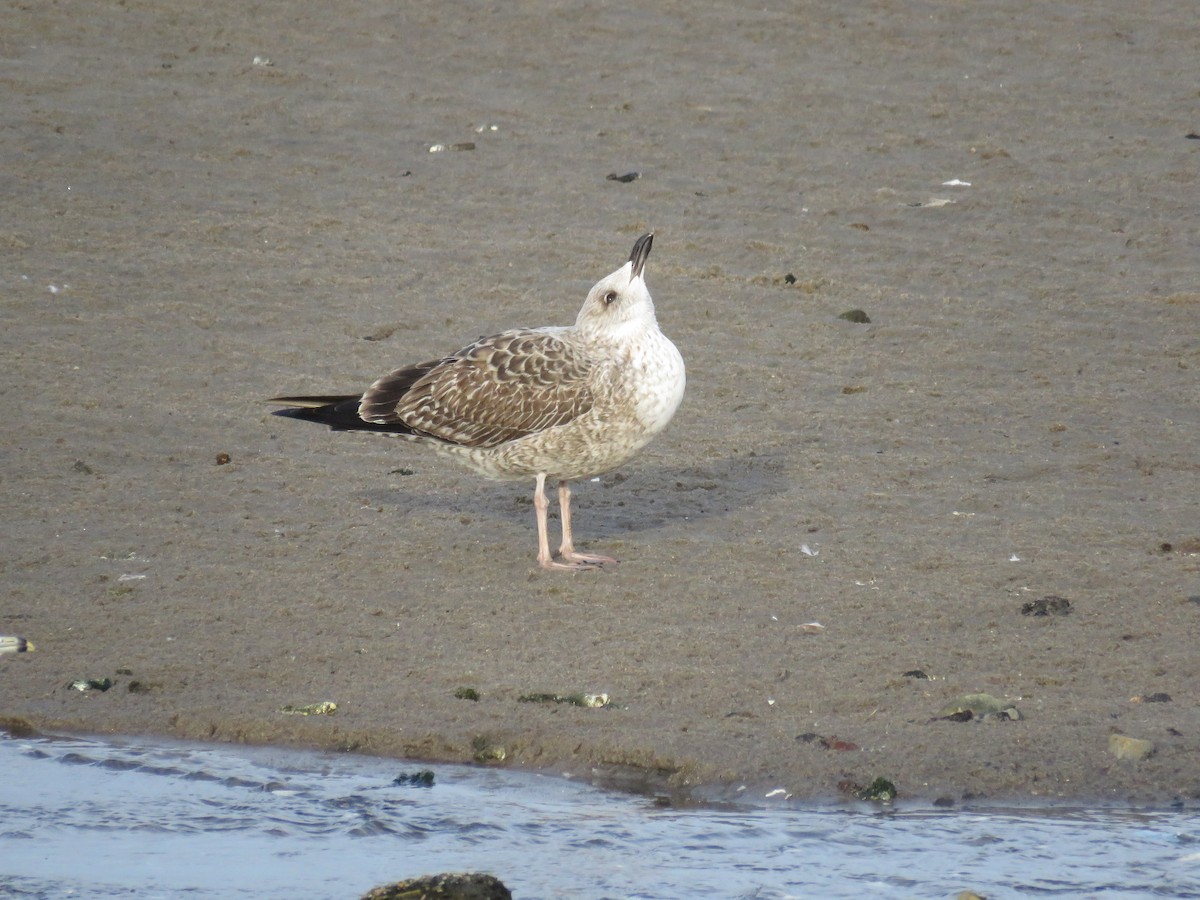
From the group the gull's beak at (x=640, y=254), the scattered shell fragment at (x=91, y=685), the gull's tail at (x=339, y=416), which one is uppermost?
the gull's beak at (x=640, y=254)

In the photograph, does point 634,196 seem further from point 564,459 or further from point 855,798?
point 855,798

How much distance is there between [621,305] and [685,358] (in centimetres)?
217

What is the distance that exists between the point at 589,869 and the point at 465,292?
20.0ft

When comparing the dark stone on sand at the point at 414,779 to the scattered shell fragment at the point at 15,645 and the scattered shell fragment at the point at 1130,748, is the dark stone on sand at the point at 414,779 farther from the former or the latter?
the scattered shell fragment at the point at 1130,748

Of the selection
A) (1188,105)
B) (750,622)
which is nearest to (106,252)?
(750,622)

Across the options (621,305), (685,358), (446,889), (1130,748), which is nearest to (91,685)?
(446,889)

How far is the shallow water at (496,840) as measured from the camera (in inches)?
198

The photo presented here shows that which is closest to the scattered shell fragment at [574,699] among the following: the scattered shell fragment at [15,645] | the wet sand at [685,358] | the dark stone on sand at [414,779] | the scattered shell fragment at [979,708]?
the wet sand at [685,358]

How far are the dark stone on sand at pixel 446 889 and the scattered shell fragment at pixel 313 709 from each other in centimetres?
130

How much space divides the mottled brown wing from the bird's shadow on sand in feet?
1.83

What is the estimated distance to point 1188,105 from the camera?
1370 cm

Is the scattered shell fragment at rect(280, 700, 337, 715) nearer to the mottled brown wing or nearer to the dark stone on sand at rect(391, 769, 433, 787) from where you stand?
the dark stone on sand at rect(391, 769, 433, 787)

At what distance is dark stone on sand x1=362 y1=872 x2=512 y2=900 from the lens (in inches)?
189

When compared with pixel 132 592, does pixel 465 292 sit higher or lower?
higher
